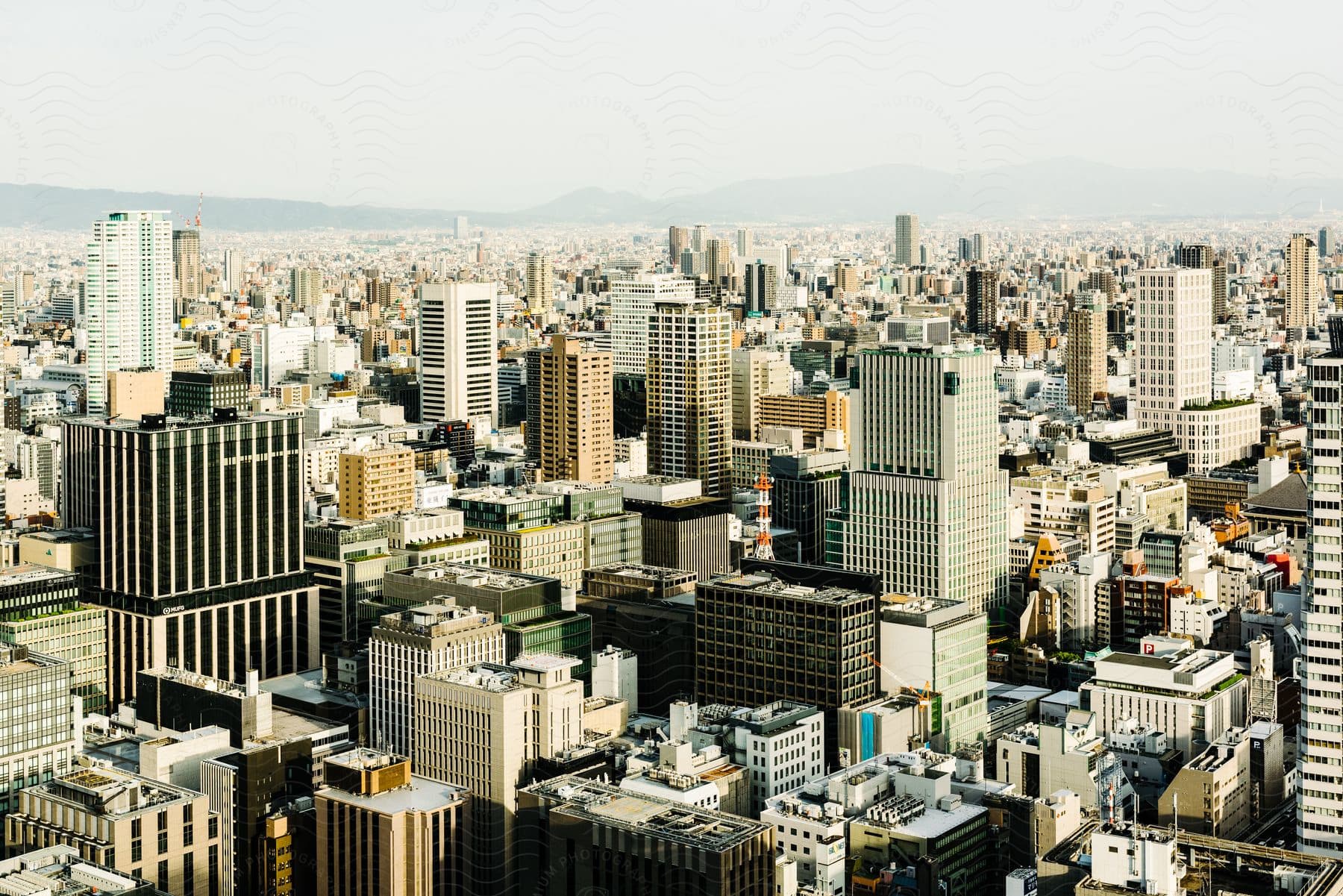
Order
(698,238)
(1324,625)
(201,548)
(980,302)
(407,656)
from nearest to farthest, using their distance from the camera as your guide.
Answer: (1324,625) < (407,656) < (201,548) < (980,302) < (698,238)

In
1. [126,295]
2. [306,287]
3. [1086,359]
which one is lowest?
[1086,359]

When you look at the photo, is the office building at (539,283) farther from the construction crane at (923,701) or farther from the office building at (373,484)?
→ the construction crane at (923,701)

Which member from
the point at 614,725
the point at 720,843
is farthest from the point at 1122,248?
the point at 720,843

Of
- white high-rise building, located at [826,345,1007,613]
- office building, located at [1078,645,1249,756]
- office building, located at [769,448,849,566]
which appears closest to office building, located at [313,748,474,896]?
office building, located at [1078,645,1249,756]

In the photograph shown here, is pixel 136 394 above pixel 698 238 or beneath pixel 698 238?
beneath

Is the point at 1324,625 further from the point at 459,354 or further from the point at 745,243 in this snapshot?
the point at 745,243

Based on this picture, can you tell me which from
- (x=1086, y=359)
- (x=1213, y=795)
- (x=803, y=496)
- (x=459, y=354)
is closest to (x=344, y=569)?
(x=803, y=496)
